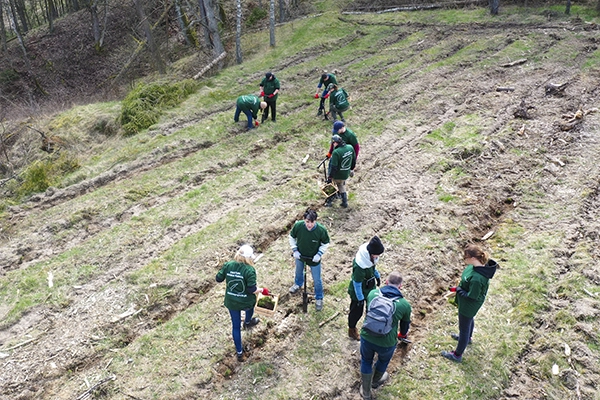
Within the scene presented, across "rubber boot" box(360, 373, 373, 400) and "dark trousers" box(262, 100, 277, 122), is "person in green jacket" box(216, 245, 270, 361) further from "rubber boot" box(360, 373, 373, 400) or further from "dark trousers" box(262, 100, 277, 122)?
"dark trousers" box(262, 100, 277, 122)

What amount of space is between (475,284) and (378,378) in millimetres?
2179

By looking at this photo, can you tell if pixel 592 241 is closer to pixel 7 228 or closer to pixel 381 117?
pixel 381 117

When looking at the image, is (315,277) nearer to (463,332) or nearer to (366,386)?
(366,386)

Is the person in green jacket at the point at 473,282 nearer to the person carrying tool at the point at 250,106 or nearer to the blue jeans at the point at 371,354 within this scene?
the blue jeans at the point at 371,354

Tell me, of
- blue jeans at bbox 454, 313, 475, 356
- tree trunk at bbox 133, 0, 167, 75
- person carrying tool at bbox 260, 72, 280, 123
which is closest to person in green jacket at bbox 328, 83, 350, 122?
person carrying tool at bbox 260, 72, 280, 123

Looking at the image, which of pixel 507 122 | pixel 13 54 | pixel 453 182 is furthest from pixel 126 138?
pixel 13 54

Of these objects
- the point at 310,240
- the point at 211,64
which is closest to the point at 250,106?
the point at 211,64

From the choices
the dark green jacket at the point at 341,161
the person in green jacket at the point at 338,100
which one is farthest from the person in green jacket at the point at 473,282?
the person in green jacket at the point at 338,100

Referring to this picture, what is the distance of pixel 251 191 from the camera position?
12883 mm

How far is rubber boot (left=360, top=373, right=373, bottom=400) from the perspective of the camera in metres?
6.79

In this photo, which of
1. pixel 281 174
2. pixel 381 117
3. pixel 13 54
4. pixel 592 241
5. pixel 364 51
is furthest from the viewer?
pixel 13 54

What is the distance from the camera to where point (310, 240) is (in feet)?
26.7

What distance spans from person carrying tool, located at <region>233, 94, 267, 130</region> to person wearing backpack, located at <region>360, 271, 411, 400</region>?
10829 mm

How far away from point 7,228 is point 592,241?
48.4 ft
